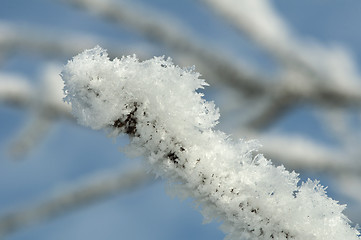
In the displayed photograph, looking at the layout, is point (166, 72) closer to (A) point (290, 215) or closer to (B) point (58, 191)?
→ (A) point (290, 215)

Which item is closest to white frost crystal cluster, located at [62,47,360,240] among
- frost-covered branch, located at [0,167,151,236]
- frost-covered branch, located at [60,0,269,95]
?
frost-covered branch, located at [60,0,269,95]

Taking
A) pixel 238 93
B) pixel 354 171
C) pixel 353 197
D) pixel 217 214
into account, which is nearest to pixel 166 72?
pixel 217 214

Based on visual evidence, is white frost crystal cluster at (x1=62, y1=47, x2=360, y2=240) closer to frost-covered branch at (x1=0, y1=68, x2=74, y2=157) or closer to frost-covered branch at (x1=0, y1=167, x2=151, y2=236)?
frost-covered branch at (x1=0, y1=68, x2=74, y2=157)

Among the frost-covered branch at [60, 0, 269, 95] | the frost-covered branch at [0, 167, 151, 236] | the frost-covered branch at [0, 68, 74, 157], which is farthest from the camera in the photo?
the frost-covered branch at [0, 167, 151, 236]

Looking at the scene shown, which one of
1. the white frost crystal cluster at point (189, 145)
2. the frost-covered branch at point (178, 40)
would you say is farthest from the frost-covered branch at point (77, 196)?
the white frost crystal cluster at point (189, 145)

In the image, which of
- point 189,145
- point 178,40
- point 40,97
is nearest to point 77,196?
point 40,97
